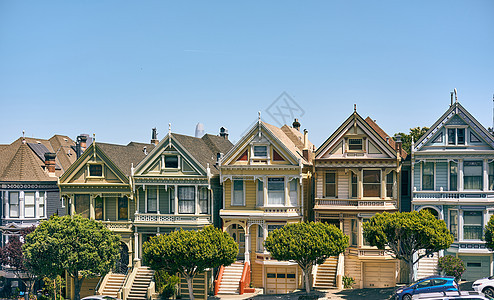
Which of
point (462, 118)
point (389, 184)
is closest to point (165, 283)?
point (389, 184)

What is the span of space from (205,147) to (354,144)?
44.3 ft

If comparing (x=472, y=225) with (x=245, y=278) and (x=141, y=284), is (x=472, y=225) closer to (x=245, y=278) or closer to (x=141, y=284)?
(x=245, y=278)

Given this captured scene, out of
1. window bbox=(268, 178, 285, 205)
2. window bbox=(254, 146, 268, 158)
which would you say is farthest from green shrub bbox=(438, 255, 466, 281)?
window bbox=(254, 146, 268, 158)

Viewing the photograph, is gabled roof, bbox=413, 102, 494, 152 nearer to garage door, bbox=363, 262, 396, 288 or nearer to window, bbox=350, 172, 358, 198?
window, bbox=350, 172, 358, 198

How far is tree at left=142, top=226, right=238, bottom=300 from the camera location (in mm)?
40344

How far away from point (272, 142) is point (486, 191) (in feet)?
51.8

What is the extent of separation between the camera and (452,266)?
4197 centimetres

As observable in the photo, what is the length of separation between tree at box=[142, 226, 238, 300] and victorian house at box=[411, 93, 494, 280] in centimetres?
1446

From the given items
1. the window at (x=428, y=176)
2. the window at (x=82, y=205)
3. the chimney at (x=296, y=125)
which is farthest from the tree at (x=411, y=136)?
the window at (x=82, y=205)

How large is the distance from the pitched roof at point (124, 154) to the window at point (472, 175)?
85.2 feet

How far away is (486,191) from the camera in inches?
1688

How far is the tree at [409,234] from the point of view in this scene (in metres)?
38.5

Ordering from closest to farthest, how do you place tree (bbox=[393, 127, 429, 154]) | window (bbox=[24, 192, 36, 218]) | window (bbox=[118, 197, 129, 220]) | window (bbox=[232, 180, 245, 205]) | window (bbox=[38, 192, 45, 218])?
1. window (bbox=[232, 180, 245, 205])
2. window (bbox=[118, 197, 129, 220])
3. window (bbox=[24, 192, 36, 218])
4. window (bbox=[38, 192, 45, 218])
5. tree (bbox=[393, 127, 429, 154])

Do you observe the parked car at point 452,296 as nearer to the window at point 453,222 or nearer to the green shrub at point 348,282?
the green shrub at point 348,282
